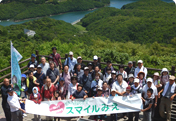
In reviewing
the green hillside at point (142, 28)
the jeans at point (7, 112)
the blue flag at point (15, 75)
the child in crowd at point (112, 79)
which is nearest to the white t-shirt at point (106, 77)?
the child in crowd at point (112, 79)

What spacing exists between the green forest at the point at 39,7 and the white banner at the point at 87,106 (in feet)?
442

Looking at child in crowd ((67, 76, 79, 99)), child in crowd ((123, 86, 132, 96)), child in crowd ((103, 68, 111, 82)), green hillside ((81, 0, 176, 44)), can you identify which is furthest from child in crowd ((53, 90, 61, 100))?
green hillside ((81, 0, 176, 44))

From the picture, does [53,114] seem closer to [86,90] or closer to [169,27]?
[86,90]

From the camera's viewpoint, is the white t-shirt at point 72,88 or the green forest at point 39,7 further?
the green forest at point 39,7

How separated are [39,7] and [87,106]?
155m

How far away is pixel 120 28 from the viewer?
89.9 meters

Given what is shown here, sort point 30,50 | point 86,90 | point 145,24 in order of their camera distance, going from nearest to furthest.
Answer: point 86,90, point 30,50, point 145,24

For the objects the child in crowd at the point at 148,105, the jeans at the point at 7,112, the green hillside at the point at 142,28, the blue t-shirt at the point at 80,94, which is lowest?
the jeans at the point at 7,112

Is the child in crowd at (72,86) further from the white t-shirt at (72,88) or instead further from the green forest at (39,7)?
the green forest at (39,7)

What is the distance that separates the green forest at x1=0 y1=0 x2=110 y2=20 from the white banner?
134757 millimetres

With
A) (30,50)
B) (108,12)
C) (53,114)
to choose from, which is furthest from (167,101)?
(108,12)

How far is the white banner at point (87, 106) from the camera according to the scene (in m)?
6.64

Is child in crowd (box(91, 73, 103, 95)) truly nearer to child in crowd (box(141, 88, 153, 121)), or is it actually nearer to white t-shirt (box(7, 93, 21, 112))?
child in crowd (box(141, 88, 153, 121))

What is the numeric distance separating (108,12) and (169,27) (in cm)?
7104
